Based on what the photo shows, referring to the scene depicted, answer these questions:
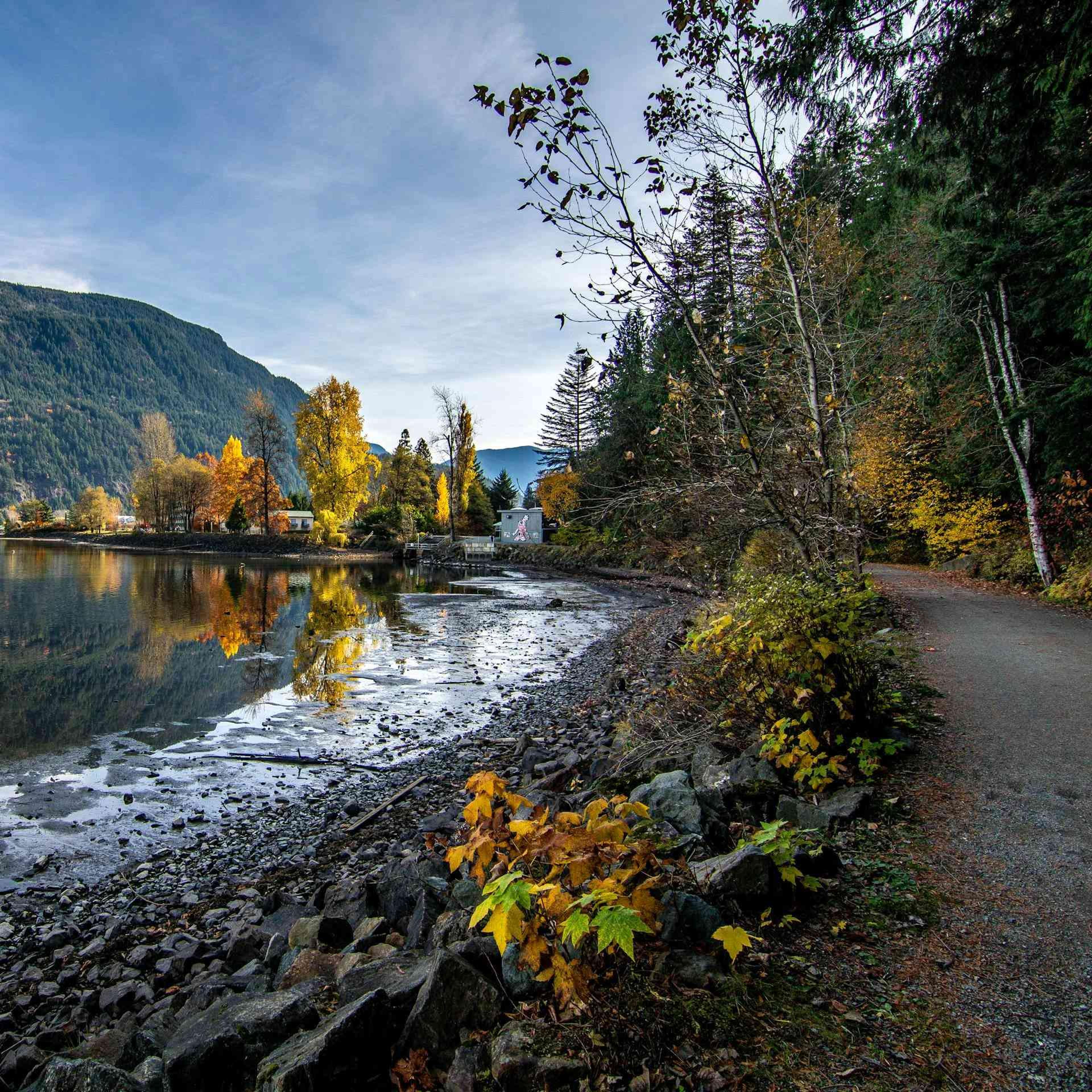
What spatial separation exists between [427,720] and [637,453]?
19.2 feet

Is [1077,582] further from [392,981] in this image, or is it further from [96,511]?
[96,511]

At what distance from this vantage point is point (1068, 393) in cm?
1041

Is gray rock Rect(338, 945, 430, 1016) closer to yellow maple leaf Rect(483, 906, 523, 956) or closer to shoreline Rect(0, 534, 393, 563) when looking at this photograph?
yellow maple leaf Rect(483, 906, 523, 956)

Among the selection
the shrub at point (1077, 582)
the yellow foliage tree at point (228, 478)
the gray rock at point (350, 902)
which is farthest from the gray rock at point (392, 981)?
the yellow foliage tree at point (228, 478)

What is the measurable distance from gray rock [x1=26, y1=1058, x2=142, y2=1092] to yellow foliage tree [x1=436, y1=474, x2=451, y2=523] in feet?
215

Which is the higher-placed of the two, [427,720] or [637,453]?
[637,453]

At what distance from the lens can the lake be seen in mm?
6742

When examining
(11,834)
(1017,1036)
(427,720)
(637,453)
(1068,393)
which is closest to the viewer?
(1017,1036)

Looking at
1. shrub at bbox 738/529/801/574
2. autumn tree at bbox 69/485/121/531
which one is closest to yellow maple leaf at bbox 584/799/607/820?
shrub at bbox 738/529/801/574

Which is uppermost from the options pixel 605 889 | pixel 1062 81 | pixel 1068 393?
pixel 1062 81

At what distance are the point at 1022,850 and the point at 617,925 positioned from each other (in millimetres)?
2650

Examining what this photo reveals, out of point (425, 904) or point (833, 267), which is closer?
point (425, 904)

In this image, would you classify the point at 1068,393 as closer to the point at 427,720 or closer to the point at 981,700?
the point at 981,700

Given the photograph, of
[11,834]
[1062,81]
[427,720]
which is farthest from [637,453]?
[11,834]
